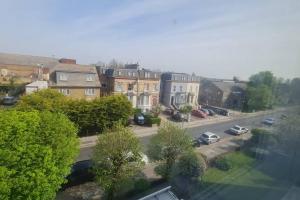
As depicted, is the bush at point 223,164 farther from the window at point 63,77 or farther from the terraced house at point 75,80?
the window at point 63,77

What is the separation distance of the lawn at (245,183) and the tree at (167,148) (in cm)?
182

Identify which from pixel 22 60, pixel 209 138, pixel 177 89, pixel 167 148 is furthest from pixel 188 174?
pixel 22 60

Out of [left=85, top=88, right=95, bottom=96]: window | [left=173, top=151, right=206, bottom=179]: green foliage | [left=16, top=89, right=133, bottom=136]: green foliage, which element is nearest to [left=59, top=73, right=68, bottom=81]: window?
[left=85, top=88, right=95, bottom=96]: window

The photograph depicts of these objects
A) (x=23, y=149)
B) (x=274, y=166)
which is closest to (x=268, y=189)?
(x=274, y=166)

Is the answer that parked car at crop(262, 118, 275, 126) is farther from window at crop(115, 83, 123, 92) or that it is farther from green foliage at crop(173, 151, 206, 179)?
window at crop(115, 83, 123, 92)

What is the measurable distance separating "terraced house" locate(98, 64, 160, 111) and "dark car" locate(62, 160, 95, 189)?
48.2 feet

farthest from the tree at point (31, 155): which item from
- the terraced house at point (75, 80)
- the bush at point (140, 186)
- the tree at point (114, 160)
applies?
the terraced house at point (75, 80)

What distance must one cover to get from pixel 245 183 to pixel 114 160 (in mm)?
6360

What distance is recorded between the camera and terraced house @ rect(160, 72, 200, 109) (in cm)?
3266

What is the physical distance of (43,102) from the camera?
51.8 feet

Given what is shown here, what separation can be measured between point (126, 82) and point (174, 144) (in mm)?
15840

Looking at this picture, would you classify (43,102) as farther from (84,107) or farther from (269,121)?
(269,121)

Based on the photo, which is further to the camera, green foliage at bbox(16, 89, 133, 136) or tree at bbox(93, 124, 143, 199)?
green foliage at bbox(16, 89, 133, 136)

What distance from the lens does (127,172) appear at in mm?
10242
